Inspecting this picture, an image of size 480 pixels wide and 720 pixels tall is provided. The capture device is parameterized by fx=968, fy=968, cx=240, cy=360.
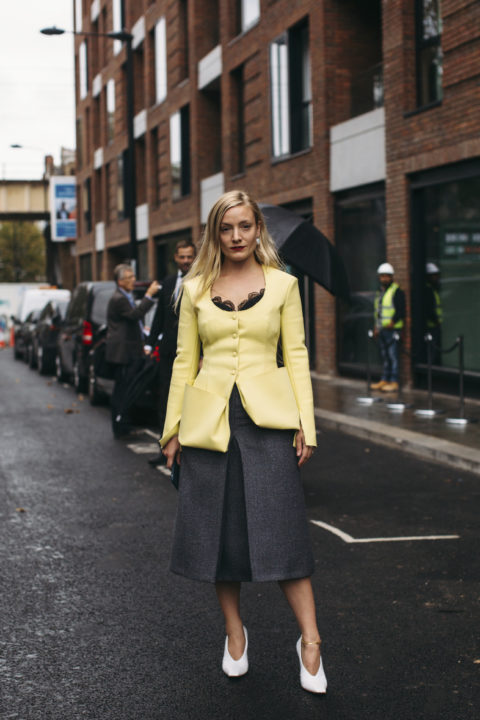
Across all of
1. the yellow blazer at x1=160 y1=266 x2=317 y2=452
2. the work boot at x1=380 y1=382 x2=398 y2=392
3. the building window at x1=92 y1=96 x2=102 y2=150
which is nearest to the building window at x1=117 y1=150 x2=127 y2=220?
the building window at x1=92 y1=96 x2=102 y2=150

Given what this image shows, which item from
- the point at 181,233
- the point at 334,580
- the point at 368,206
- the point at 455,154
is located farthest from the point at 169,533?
the point at 181,233

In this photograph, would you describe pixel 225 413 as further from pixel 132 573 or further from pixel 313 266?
pixel 313 266

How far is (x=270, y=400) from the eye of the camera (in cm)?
362

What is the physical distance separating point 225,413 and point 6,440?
800cm

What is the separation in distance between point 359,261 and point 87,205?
29.8 meters

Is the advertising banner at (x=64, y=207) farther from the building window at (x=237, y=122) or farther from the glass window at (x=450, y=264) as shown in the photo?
the glass window at (x=450, y=264)

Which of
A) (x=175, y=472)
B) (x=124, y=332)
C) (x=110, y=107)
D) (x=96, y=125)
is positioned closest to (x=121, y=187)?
(x=110, y=107)

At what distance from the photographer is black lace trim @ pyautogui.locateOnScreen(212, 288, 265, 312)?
368cm

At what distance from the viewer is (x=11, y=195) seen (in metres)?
52.1

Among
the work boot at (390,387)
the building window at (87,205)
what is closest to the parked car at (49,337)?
the work boot at (390,387)

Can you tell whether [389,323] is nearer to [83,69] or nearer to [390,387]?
[390,387]

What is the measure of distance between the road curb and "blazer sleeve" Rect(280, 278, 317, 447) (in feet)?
16.9

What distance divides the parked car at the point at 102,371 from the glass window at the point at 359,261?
4.40 metres

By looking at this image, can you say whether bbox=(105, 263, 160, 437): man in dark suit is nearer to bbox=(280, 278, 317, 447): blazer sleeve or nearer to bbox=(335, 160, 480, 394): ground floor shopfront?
bbox=(335, 160, 480, 394): ground floor shopfront
